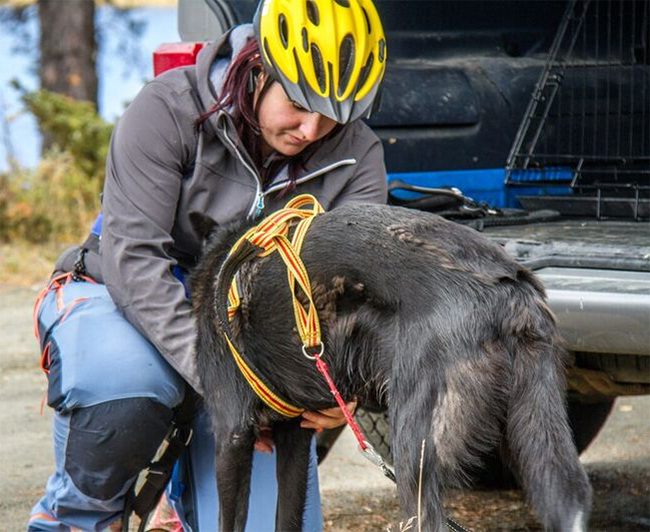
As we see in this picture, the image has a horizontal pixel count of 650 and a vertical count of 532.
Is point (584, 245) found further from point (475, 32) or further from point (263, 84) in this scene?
point (475, 32)

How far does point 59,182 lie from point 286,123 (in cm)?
636

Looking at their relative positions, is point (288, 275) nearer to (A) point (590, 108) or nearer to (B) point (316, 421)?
(B) point (316, 421)

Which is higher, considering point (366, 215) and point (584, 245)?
point (366, 215)

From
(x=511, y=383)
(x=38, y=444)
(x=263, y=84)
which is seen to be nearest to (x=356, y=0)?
(x=263, y=84)

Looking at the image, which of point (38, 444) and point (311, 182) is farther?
point (38, 444)

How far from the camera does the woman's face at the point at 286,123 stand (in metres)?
2.87

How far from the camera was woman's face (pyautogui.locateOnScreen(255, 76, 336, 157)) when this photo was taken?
113 inches

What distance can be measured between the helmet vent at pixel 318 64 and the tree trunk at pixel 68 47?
883 cm

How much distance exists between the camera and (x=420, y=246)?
2336 mm

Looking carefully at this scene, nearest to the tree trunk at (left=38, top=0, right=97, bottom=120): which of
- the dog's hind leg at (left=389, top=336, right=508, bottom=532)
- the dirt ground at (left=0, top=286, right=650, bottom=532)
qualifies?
the dirt ground at (left=0, top=286, right=650, bottom=532)

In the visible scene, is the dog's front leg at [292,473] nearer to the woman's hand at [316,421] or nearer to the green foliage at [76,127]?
the woman's hand at [316,421]

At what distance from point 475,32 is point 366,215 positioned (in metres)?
2.10

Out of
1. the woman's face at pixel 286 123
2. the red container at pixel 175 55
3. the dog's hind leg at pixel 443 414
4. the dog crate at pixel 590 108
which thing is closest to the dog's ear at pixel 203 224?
the woman's face at pixel 286 123

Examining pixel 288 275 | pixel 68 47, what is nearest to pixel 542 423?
pixel 288 275
